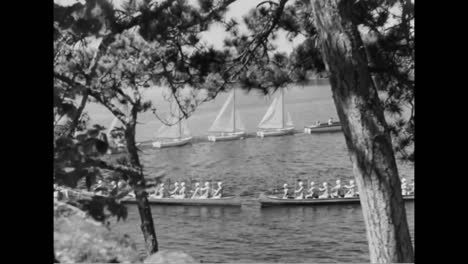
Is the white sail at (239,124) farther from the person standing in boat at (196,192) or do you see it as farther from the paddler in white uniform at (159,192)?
the paddler in white uniform at (159,192)

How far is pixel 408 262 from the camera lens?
185 centimetres

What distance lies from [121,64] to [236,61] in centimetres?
52

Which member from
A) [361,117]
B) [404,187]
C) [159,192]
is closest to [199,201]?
[159,192]

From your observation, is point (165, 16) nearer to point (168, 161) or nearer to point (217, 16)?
point (217, 16)

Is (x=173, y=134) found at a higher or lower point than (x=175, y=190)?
higher

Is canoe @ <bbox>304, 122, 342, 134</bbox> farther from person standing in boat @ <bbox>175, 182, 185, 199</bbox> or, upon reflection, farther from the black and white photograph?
person standing in boat @ <bbox>175, 182, 185, 199</bbox>

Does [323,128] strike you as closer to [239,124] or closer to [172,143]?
[239,124]

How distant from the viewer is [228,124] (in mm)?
2902

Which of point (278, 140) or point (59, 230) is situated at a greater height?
point (278, 140)

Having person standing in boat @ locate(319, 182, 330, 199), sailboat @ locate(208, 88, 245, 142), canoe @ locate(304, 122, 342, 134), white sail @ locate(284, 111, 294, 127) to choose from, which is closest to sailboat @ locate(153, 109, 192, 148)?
sailboat @ locate(208, 88, 245, 142)

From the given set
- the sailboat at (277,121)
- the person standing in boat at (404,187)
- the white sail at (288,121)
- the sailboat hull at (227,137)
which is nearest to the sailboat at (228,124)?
the sailboat hull at (227,137)

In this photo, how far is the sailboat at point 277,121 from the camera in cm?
292

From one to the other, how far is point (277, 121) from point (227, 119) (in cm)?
25
